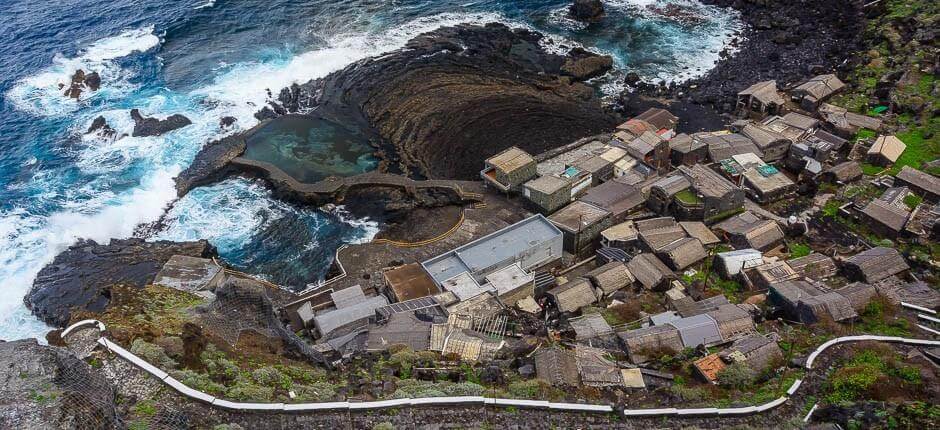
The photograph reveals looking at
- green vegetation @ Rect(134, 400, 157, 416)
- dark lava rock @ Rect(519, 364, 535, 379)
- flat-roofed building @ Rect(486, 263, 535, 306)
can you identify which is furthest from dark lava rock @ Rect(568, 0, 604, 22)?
green vegetation @ Rect(134, 400, 157, 416)

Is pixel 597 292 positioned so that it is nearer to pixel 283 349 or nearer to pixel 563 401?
pixel 563 401

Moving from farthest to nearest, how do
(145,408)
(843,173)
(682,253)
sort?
(843,173) → (682,253) → (145,408)

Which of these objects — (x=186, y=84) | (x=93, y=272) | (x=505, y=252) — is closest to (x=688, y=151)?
(x=505, y=252)

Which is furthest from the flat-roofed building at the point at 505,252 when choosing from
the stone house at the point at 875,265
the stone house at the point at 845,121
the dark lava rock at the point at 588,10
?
the dark lava rock at the point at 588,10

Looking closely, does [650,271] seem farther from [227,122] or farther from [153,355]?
[227,122]

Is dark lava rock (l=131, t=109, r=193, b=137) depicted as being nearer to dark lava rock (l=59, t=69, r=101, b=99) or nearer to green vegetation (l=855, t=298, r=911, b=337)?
dark lava rock (l=59, t=69, r=101, b=99)

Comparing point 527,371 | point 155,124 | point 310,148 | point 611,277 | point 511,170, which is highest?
point 527,371

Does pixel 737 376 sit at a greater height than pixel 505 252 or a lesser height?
greater
